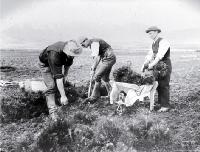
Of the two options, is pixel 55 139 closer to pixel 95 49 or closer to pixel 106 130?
pixel 106 130

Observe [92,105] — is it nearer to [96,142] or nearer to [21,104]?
[21,104]

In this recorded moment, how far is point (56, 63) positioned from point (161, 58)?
188 cm

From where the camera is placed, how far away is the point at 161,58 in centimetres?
625

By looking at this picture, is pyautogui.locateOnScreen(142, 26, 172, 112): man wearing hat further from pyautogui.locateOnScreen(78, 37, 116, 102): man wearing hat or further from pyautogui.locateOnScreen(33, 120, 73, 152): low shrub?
pyautogui.locateOnScreen(33, 120, 73, 152): low shrub

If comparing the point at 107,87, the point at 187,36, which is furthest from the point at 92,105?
the point at 187,36

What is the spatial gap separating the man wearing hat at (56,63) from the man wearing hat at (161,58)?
136cm

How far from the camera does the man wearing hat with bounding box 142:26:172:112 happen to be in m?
6.25

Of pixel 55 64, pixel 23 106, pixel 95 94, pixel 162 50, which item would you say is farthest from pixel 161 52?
pixel 23 106

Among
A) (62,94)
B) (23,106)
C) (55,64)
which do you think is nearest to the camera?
(62,94)

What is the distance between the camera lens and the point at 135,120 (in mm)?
5848

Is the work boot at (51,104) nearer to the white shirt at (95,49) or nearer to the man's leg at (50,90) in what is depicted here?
the man's leg at (50,90)

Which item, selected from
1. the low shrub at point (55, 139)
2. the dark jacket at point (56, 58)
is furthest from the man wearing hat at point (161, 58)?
the low shrub at point (55, 139)

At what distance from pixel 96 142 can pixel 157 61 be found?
6.51 feet

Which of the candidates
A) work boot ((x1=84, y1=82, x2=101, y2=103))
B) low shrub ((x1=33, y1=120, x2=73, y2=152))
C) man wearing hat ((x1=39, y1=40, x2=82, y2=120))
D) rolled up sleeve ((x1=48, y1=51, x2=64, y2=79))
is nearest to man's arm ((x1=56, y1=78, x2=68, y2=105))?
man wearing hat ((x1=39, y1=40, x2=82, y2=120))
